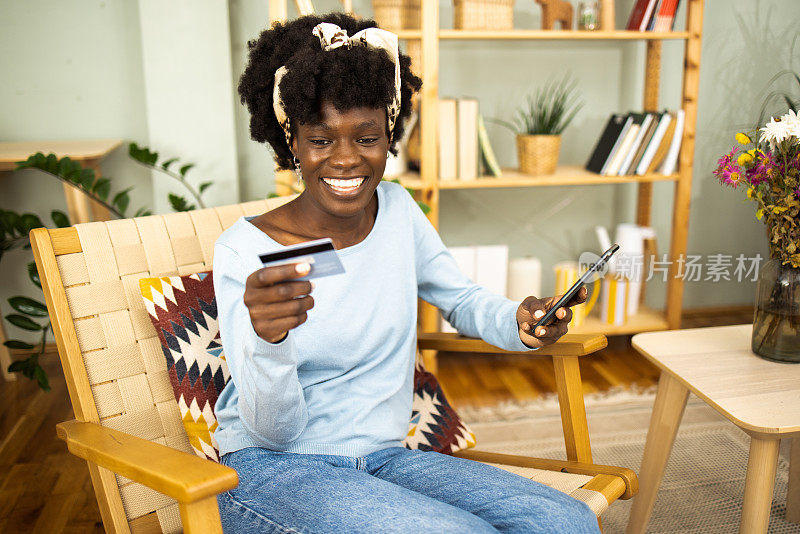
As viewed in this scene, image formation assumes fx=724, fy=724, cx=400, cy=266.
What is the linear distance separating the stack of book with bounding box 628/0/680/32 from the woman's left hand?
1.63 metres

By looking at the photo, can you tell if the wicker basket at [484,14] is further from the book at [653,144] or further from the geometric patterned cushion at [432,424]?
the geometric patterned cushion at [432,424]

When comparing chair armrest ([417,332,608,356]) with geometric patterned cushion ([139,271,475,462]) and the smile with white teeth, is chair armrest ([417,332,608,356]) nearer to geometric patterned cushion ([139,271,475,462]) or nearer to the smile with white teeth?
geometric patterned cushion ([139,271,475,462])

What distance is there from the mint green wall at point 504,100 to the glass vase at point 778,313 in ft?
5.20

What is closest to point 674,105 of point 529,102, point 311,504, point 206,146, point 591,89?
point 591,89

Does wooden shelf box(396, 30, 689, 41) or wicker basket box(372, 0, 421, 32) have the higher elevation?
wicker basket box(372, 0, 421, 32)

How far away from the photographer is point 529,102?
2.85 metres

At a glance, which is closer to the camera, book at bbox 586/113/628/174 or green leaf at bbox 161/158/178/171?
green leaf at bbox 161/158/178/171

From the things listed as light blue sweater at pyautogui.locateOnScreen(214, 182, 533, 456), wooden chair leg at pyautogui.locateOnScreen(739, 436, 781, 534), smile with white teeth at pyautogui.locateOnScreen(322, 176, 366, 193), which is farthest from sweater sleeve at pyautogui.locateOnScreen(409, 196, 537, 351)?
wooden chair leg at pyautogui.locateOnScreen(739, 436, 781, 534)

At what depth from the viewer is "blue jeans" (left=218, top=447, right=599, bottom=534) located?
0.99 m

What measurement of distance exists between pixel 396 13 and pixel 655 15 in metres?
0.91

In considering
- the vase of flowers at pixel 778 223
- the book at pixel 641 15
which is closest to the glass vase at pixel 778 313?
the vase of flowers at pixel 778 223

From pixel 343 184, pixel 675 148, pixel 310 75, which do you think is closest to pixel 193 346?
pixel 343 184

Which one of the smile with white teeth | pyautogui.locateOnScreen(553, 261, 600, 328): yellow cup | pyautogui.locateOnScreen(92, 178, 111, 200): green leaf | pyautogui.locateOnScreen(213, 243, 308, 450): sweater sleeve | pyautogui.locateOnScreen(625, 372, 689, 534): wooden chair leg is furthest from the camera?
pyautogui.locateOnScreen(553, 261, 600, 328): yellow cup

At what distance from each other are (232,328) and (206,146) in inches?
61.1
